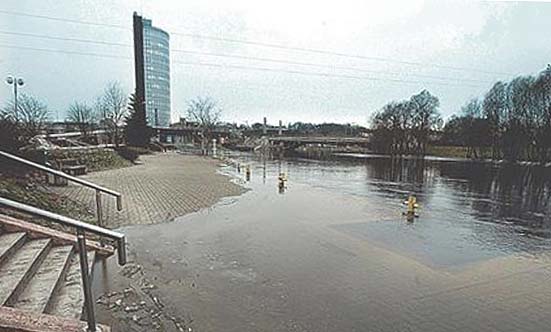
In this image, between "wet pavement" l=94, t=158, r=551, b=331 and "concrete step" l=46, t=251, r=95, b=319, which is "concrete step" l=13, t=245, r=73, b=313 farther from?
"wet pavement" l=94, t=158, r=551, b=331

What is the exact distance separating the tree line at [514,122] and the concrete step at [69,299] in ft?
198

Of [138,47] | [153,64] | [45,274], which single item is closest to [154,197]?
[45,274]

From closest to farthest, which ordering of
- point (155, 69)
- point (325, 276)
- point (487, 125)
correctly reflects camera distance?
point (325, 276) < point (487, 125) < point (155, 69)

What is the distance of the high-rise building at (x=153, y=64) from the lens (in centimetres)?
9499

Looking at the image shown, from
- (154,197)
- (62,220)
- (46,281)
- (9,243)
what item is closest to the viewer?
(62,220)

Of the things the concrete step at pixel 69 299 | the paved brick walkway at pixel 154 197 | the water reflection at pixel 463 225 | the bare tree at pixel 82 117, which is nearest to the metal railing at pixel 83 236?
the concrete step at pixel 69 299

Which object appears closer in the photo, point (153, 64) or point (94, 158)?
point (94, 158)

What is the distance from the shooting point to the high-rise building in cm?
9499

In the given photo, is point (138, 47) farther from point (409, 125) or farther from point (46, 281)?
point (46, 281)

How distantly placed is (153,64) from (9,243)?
10781 centimetres

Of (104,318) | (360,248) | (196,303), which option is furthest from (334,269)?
(104,318)

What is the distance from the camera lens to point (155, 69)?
10550 centimetres

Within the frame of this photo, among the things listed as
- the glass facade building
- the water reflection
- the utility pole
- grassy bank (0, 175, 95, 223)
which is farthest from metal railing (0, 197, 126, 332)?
the glass facade building

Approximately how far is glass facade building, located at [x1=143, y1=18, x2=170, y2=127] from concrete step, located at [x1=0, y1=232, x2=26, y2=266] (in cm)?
9684
